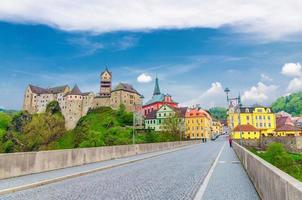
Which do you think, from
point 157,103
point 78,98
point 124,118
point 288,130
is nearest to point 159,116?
point 124,118

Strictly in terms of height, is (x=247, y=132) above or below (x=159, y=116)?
below

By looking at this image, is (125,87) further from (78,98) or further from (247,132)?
(247,132)

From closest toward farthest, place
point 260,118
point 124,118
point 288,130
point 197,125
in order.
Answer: point 288,130, point 124,118, point 260,118, point 197,125

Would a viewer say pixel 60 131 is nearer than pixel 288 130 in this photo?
No

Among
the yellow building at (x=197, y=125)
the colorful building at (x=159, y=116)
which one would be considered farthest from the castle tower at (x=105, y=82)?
the yellow building at (x=197, y=125)

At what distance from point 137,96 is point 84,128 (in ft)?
165

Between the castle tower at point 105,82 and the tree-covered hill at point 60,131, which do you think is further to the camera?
the castle tower at point 105,82

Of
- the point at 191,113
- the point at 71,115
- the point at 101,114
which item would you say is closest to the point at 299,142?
the point at 191,113

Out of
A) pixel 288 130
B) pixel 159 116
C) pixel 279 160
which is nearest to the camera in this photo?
pixel 279 160

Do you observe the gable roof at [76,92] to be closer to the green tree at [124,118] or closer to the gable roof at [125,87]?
the gable roof at [125,87]

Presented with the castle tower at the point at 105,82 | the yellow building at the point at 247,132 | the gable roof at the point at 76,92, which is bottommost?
the yellow building at the point at 247,132

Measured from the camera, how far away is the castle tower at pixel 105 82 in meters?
155

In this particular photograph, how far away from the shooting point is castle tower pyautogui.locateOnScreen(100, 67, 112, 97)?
15462cm

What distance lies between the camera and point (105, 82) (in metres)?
159
